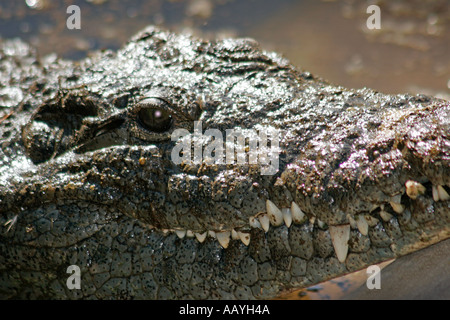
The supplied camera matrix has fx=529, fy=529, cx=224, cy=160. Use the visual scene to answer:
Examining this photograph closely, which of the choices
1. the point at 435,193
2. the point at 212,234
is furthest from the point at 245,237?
the point at 435,193

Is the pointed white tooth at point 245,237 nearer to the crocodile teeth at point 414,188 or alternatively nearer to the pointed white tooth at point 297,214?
the pointed white tooth at point 297,214

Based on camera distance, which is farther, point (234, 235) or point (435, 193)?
point (234, 235)

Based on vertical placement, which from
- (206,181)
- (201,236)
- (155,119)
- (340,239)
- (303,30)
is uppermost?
(303,30)

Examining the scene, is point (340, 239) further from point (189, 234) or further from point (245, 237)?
point (189, 234)

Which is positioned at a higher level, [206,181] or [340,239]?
[206,181]

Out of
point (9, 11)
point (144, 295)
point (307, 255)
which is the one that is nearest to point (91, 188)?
point (144, 295)
